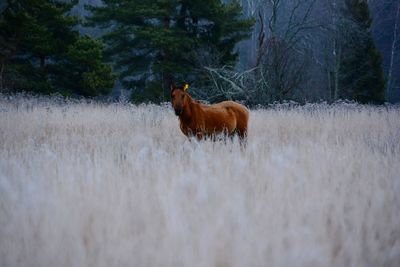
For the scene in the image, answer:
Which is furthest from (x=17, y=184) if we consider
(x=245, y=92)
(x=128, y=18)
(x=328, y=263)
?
(x=128, y=18)

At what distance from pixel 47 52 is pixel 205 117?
14457 millimetres

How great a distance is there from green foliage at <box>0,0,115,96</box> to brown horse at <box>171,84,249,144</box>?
1307 centimetres

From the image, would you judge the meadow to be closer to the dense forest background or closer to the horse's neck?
the horse's neck

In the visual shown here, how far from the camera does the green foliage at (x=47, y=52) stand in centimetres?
1769

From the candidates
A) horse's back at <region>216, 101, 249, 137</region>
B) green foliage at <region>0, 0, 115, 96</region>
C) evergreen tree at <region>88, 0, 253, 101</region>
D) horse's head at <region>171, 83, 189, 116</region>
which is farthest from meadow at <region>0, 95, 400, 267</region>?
evergreen tree at <region>88, 0, 253, 101</region>

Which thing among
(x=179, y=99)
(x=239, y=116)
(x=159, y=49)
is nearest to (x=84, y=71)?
(x=159, y=49)

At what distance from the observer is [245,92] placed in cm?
1697

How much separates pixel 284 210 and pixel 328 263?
62cm

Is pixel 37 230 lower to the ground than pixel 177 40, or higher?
lower

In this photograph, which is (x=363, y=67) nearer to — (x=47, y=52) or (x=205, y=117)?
(x=47, y=52)

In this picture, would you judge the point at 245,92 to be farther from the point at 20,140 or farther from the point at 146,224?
the point at 146,224

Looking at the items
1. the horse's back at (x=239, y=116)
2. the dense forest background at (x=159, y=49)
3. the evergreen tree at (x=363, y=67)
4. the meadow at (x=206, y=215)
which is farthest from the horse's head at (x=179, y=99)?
the evergreen tree at (x=363, y=67)

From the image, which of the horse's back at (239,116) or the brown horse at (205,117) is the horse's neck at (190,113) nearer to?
the brown horse at (205,117)

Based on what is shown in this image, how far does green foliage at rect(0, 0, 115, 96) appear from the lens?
17.7 metres
